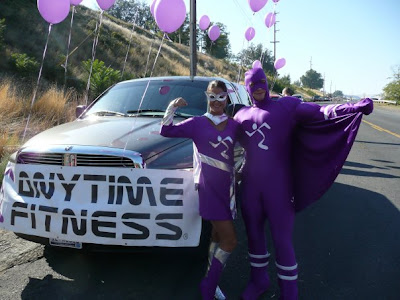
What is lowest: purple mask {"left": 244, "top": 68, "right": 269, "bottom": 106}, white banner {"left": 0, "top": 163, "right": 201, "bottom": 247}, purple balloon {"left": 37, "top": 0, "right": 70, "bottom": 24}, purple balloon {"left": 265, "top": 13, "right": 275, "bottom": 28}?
white banner {"left": 0, "top": 163, "right": 201, "bottom": 247}

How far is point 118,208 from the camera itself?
9.14 feet

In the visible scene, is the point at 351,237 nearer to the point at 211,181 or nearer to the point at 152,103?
the point at 211,181

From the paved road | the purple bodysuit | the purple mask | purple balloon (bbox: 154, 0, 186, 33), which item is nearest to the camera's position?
the purple bodysuit

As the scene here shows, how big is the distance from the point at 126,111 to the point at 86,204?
1691mm

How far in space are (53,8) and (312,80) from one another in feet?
514

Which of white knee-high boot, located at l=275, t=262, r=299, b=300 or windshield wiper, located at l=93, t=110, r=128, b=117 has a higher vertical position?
windshield wiper, located at l=93, t=110, r=128, b=117

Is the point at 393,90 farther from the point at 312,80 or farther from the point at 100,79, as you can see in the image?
the point at 312,80

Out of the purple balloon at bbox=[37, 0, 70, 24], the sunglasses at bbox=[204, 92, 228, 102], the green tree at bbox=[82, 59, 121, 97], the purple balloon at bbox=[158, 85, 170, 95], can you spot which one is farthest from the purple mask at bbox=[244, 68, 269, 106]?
the green tree at bbox=[82, 59, 121, 97]

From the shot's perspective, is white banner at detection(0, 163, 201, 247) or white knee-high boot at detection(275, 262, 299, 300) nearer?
white knee-high boot at detection(275, 262, 299, 300)

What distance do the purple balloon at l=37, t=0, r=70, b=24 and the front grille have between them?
4610mm

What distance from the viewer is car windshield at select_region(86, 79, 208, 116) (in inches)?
165

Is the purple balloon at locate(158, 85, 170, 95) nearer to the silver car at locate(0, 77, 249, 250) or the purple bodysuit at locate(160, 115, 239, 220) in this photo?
the silver car at locate(0, 77, 249, 250)

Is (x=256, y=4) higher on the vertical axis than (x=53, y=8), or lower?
higher

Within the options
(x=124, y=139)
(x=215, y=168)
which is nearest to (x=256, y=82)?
(x=215, y=168)
